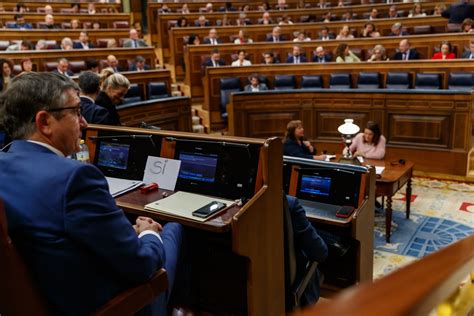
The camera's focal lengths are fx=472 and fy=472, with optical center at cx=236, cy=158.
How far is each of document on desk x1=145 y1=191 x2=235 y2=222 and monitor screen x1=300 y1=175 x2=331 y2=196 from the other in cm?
92

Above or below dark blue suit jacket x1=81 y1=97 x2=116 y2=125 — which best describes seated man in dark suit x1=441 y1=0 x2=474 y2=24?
above

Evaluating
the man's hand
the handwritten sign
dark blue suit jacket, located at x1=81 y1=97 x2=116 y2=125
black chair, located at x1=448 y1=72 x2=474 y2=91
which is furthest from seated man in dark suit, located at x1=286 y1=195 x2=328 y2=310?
black chair, located at x1=448 y1=72 x2=474 y2=91

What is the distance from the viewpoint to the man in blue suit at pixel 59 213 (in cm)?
121

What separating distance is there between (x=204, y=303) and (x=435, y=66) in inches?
188

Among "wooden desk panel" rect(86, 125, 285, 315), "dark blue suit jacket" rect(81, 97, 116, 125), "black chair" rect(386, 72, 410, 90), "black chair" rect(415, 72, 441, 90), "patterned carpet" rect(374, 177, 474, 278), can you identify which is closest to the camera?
"wooden desk panel" rect(86, 125, 285, 315)

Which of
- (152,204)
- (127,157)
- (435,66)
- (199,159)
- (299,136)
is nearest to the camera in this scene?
(152,204)

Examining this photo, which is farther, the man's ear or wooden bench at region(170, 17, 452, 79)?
wooden bench at region(170, 17, 452, 79)

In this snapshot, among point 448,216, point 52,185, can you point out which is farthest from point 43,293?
point 448,216

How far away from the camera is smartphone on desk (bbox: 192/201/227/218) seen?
1.78 m

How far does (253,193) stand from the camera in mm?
1988

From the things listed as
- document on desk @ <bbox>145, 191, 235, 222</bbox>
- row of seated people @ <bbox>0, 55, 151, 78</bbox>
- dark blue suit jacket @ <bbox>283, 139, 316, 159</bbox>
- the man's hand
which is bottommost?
dark blue suit jacket @ <bbox>283, 139, 316, 159</bbox>

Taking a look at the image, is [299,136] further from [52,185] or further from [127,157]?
[52,185]

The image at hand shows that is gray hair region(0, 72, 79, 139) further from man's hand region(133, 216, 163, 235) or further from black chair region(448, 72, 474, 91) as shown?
black chair region(448, 72, 474, 91)

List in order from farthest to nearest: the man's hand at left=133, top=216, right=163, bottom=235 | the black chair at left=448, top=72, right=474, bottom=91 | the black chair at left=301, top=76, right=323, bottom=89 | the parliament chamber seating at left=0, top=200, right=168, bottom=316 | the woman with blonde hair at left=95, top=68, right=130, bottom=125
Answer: the black chair at left=301, top=76, right=323, bottom=89
the black chair at left=448, top=72, right=474, bottom=91
the woman with blonde hair at left=95, top=68, right=130, bottom=125
the man's hand at left=133, top=216, right=163, bottom=235
the parliament chamber seating at left=0, top=200, right=168, bottom=316
